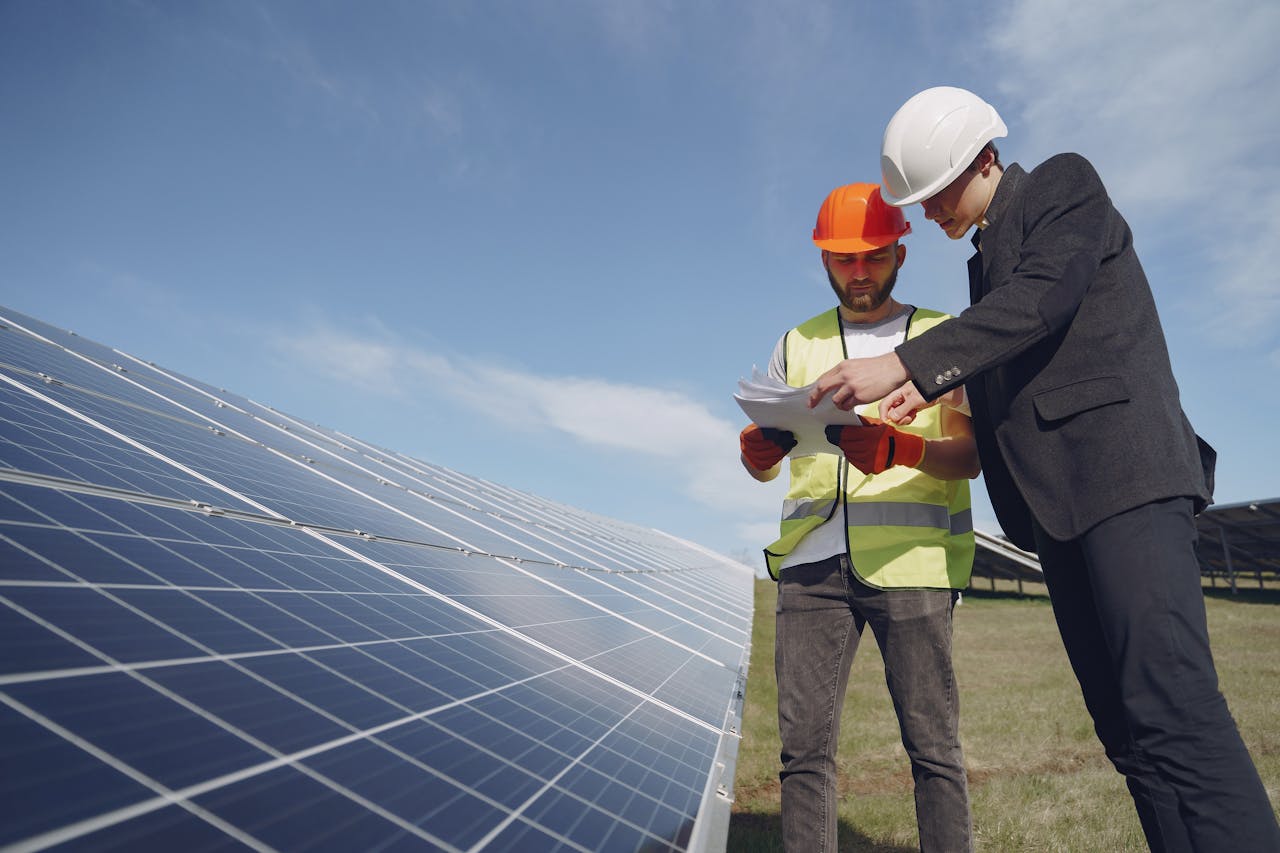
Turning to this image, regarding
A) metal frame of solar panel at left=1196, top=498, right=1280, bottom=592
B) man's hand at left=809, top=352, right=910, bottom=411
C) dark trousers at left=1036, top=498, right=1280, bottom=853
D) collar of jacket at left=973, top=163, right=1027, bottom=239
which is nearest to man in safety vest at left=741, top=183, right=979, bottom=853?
man's hand at left=809, top=352, right=910, bottom=411

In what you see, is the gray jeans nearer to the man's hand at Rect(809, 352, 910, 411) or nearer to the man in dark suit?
the man in dark suit

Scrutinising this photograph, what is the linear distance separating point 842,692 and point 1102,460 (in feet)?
5.08

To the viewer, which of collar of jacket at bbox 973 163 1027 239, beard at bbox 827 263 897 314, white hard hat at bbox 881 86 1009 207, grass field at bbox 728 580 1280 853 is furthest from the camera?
grass field at bbox 728 580 1280 853

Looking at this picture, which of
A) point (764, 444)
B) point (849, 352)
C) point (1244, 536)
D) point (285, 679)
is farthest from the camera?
point (1244, 536)

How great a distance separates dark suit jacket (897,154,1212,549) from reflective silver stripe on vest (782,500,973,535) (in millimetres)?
768

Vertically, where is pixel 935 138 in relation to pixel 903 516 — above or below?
above

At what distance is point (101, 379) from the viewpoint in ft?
19.8

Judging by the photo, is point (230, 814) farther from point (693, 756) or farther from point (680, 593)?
point (680, 593)

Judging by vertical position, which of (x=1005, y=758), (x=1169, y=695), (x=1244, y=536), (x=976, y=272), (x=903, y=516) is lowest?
(x=1005, y=758)

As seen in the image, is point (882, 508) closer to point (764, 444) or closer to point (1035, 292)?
point (764, 444)

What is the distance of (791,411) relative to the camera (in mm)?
2928

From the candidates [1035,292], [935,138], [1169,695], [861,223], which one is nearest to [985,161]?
[935,138]

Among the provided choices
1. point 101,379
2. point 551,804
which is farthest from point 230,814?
point 101,379

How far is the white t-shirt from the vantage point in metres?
3.28
